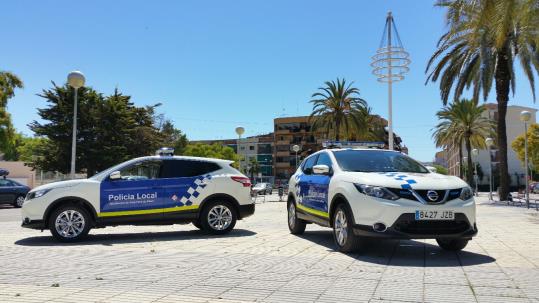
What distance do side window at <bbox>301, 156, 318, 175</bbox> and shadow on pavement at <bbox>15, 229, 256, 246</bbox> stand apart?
1.78m

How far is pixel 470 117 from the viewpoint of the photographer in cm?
4919

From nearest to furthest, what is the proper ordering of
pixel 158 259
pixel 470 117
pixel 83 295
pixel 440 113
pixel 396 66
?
pixel 83 295, pixel 158 259, pixel 396 66, pixel 470 117, pixel 440 113

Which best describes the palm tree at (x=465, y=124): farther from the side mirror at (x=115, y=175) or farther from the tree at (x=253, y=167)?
the tree at (x=253, y=167)

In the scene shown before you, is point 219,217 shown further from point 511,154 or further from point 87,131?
point 511,154

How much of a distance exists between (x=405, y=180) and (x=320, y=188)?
6.12 feet

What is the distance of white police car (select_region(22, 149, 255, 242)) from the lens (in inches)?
356

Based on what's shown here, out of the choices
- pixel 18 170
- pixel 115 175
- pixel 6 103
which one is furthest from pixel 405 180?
pixel 18 170

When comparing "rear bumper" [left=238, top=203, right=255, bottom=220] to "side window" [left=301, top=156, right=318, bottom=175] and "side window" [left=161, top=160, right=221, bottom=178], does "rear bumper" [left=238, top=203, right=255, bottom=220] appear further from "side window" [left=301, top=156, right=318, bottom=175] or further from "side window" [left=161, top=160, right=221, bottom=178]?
"side window" [left=301, top=156, right=318, bottom=175]

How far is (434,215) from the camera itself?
670cm

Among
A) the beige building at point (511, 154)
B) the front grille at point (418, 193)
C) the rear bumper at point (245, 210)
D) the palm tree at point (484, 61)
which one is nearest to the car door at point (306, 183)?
the rear bumper at point (245, 210)

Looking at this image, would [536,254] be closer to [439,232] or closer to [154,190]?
[439,232]

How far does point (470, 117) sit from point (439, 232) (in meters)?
46.3

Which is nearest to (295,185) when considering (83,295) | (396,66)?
(83,295)

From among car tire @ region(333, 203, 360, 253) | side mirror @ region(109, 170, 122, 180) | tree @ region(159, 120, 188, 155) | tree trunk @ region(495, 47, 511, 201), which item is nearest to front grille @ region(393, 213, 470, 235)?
car tire @ region(333, 203, 360, 253)
